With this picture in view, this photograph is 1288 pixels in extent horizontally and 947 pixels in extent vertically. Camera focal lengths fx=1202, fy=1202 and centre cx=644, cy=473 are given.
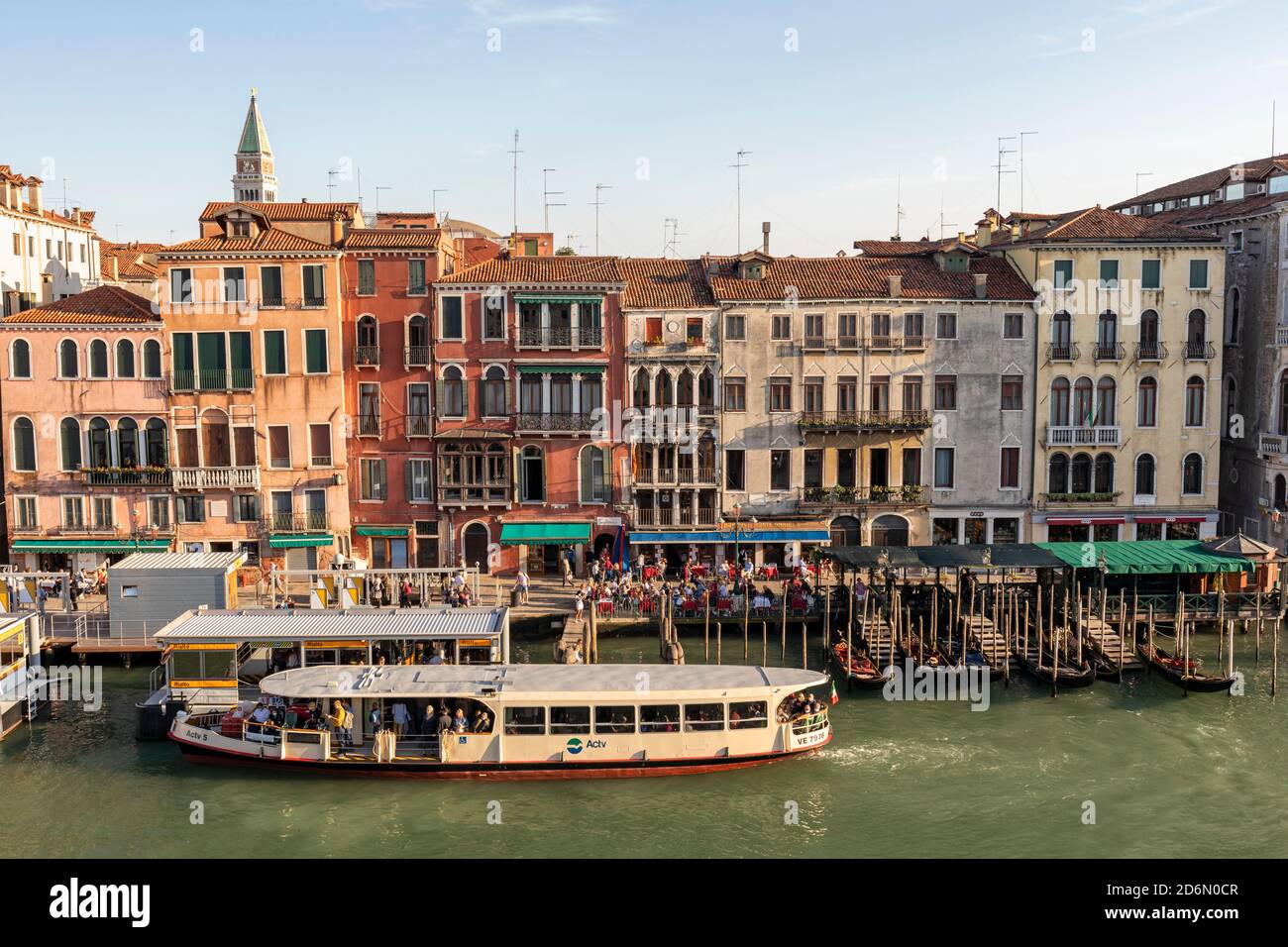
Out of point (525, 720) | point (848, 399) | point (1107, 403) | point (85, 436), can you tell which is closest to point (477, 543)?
point (85, 436)

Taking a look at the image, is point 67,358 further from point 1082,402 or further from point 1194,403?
point 1194,403

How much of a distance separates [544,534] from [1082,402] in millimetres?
19547

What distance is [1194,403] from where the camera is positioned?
42.9m

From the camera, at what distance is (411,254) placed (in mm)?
40875

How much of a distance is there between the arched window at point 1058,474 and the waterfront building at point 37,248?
3781 cm

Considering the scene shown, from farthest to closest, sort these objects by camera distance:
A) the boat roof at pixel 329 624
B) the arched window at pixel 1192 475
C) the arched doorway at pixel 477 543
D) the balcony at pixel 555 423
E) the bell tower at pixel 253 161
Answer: the bell tower at pixel 253 161 → the arched window at pixel 1192 475 → the arched doorway at pixel 477 543 → the balcony at pixel 555 423 → the boat roof at pixel 329 624

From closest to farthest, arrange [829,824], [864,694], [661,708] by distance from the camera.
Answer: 1. [829,824]
2. [661,708]
3. [864,694]

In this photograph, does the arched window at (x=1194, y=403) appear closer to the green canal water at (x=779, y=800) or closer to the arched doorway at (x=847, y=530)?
A: the arched doorway at (x=847, y=530)

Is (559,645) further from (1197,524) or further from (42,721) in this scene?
(1197,524)

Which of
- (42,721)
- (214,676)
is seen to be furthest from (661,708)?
(42,721)

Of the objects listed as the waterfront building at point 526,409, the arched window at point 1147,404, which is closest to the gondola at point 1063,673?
the arched window at point 1147,404

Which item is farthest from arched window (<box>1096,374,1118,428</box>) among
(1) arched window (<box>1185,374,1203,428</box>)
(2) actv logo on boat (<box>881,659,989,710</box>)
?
(2) actv logo on boat (<box>881,659,989,710</box>)

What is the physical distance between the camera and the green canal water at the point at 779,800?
23297mm

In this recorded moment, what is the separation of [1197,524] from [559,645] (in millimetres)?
24313
